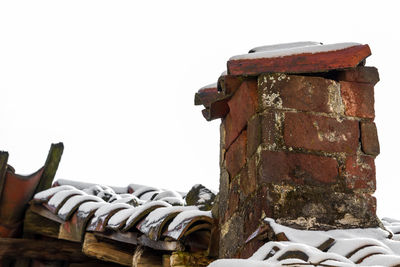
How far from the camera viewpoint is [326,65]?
2.82 m

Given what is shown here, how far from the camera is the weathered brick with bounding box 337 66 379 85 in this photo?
2.92 meters

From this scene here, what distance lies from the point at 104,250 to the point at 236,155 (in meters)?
1.14

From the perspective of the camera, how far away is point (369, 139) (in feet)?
9.40

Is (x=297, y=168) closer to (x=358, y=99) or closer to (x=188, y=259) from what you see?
(x=358, y=99)

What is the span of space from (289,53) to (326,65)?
173mm

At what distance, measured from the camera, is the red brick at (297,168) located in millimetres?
2701

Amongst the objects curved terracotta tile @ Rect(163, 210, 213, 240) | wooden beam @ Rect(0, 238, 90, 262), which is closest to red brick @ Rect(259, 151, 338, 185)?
curved terracotta tile @ Rect(163, 210, 213, 240)

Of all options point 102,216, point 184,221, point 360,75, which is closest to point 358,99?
point 360,75

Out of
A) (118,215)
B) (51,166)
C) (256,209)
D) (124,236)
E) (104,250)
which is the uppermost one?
(51,166)

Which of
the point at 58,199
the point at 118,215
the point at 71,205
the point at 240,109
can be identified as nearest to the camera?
the point at 240,109

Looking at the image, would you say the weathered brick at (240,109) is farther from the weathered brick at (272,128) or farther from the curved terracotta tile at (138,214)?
the curved terracotta tile at (138,214)

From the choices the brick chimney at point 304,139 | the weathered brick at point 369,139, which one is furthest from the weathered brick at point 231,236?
the weathered brick at point 369,139

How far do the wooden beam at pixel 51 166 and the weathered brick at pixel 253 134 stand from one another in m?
2.36

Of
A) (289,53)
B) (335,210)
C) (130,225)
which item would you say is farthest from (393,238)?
(130,225)
